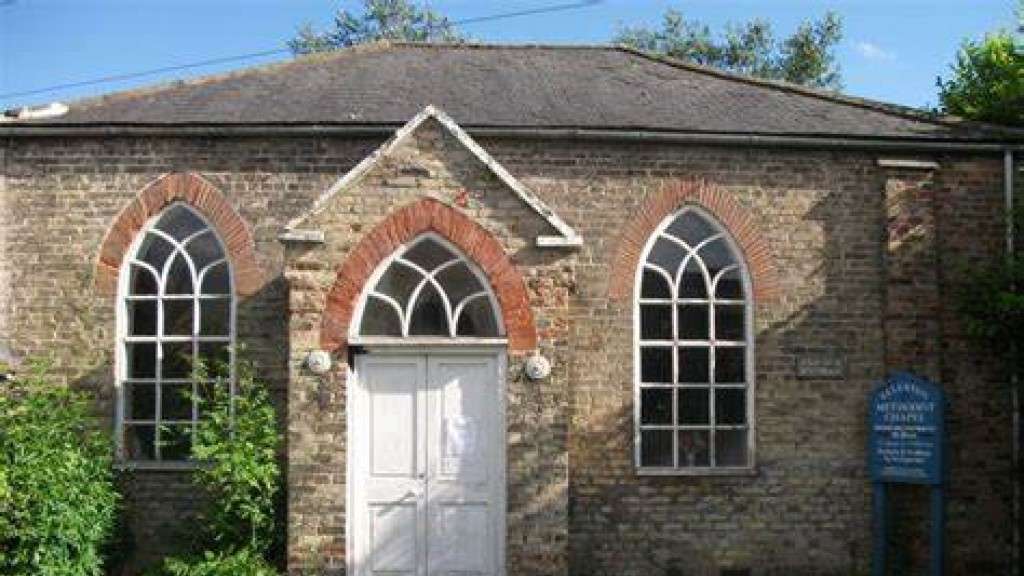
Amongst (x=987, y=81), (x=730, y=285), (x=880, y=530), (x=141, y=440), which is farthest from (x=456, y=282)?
(x=987, y=81)

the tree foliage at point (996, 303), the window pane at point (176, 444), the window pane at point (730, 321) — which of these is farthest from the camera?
the window pane at point (730, 321)

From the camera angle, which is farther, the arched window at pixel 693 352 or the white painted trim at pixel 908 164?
the white painted trim at pixel 908 164

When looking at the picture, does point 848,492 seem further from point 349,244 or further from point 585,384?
point 349,244

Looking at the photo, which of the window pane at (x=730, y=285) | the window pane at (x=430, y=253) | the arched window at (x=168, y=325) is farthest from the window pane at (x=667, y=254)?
the arched window at (x=168, y=325)

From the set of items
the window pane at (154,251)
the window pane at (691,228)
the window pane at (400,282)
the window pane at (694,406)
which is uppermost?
the window pane at (691,228)

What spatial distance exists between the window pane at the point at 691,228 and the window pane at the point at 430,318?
292cm

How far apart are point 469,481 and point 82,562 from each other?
3859mm

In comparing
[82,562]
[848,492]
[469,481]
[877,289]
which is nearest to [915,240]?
[877,289]

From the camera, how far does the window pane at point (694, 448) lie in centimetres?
1202

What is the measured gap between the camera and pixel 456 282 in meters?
11.1

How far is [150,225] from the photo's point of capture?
39.8 feet

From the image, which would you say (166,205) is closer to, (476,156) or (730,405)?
(476,156)

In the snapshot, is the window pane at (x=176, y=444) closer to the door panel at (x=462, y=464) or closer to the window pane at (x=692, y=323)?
the door panel at (x=462, y=464)

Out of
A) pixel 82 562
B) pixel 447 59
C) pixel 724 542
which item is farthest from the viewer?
pixel 447 59
